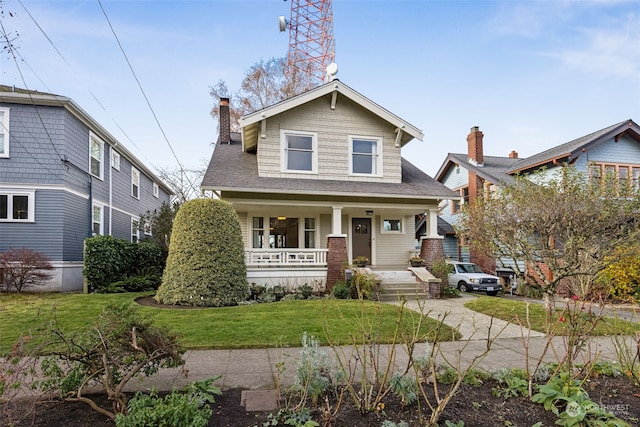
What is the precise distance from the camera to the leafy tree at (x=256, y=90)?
971 inches

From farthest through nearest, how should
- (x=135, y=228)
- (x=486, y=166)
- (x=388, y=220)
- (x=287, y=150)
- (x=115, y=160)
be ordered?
(x=486, y=166) → (x=135, y=228) → (x=115, y=160) → (x=388, y=220) → (x=287, y=150)

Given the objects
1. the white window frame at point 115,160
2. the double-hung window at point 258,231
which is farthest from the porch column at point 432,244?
the white window frame at point 115,160

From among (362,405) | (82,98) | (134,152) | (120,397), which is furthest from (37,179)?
(362,405)

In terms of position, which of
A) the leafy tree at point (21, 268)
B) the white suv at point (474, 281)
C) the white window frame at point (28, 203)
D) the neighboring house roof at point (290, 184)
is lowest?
the white suv at point (474, 281)

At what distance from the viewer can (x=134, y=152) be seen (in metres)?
19.5

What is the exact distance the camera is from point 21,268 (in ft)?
35.6

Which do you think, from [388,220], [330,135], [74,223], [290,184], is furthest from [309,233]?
[74,223]

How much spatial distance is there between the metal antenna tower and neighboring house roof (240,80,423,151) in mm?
10343

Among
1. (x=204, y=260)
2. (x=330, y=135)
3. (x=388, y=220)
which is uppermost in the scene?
(x=330, y=135)

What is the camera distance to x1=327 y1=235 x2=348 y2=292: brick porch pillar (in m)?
12.0

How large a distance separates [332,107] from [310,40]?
12111mm

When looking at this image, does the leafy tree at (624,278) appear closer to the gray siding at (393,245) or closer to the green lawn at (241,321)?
the gray siding at (393,245)

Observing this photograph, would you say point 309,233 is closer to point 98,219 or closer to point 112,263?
point 112,263

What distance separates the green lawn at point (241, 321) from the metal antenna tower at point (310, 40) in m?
18.2
